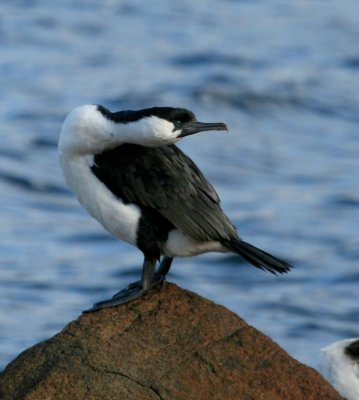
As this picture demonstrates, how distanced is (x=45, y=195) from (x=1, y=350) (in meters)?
4.88

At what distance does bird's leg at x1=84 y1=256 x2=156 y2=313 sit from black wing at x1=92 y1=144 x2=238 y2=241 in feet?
1.11

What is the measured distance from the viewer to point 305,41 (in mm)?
24703

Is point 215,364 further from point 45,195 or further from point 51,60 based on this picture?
point 51,60

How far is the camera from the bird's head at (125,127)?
26.8 feet

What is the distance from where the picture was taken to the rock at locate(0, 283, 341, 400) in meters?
7.84

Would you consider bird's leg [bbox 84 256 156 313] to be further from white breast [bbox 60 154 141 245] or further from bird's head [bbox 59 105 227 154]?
bird's head [bbox 59 105 227 154]

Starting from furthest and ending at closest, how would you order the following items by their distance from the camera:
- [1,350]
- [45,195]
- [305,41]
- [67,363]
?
[305,41]
[45,195]
[1,350]
[67,363]

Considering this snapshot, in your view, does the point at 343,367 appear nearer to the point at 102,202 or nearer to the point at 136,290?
the point at 136,290

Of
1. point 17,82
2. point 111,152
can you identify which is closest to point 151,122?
point 111,152

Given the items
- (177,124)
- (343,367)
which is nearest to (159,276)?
(177,124)

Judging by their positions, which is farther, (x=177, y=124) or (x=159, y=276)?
(x=159, y=276)

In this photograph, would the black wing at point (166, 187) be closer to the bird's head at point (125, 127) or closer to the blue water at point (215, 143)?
the bird's head at point (125, 127)

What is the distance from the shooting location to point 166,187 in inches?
336

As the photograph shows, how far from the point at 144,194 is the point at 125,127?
0.44 meters
